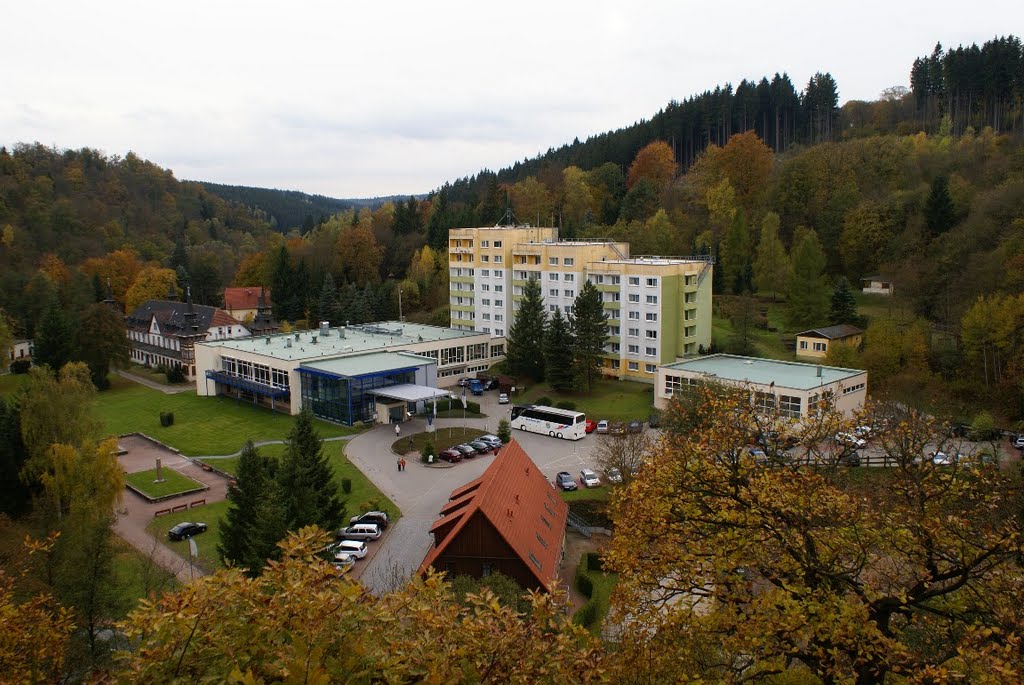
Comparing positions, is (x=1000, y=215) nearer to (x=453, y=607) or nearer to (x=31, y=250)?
(x=453, y=607)

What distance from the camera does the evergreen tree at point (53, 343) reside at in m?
47.6

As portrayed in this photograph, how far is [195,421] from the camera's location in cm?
4106

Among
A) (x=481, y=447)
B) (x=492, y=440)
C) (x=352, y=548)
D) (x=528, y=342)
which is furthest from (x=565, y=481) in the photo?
(x=528, y=342)

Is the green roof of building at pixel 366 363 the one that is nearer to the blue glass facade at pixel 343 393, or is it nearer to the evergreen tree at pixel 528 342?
the blue glass facade at pixel 343 393

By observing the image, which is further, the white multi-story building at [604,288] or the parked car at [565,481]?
the white multi-story building at [604,288]

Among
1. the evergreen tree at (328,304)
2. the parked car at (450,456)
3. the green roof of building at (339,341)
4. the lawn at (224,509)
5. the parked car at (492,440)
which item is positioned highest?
the evergreen tree at (328,304)

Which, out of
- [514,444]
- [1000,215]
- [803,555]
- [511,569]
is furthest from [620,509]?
[1000,215]

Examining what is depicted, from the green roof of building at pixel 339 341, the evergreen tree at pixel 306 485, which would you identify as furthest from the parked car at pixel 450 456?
the green roof of building at pixel 339 341

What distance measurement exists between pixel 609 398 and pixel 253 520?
2416cm

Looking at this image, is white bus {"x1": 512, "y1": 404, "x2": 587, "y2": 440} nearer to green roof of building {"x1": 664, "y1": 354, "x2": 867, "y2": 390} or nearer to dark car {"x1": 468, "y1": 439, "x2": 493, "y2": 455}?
dark car {"x1": 468, "y1": 439, "x2": 493, "y2": 455}

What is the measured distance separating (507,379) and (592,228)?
79.0ft

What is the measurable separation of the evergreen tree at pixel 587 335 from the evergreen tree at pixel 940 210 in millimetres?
24060

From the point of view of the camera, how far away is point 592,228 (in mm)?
65750

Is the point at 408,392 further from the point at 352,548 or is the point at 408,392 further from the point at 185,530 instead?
the point at 352,548
